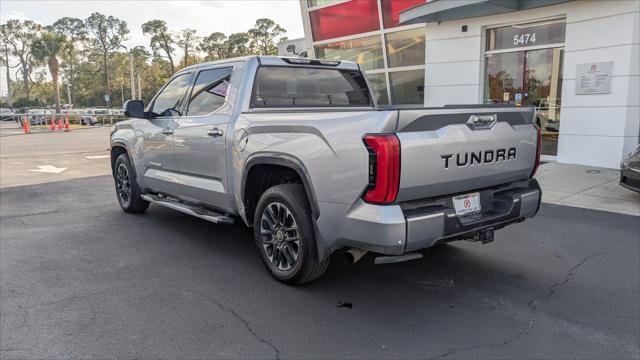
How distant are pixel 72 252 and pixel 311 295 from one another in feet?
9.07

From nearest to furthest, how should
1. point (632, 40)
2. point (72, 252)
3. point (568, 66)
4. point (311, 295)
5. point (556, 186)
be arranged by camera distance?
point (311, 295) < point (72, 252) < point (556, 186) < point (632, 40) < point (568, 66)

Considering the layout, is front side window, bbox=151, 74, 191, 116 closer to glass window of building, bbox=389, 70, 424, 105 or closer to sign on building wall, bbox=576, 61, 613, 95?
sign on building wall, bbox=576, 61, 613, 95

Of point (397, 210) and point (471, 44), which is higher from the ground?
point (471, 44)

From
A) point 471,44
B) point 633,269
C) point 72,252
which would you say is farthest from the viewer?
point 471,44

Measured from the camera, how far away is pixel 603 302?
151 inches

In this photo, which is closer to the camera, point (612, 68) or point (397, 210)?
point (397, 210)

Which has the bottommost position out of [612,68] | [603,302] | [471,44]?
[603,302]

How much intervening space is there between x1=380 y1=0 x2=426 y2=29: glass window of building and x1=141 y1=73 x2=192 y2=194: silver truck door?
9.88m

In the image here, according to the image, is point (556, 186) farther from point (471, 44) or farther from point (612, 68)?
point (471, 44)

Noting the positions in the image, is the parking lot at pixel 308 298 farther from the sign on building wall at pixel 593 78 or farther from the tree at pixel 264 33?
the tree at pixel 264 33

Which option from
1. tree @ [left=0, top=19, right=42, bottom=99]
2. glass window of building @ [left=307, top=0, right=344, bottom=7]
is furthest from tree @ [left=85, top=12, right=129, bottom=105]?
glass window of building @ [left=307, top=0, right=344, bottom=7]

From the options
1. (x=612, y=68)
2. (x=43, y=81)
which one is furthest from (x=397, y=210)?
(x=43, y=81)

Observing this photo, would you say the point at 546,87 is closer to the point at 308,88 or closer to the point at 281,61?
the point at 308,88

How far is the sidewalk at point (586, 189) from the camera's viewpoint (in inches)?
279
